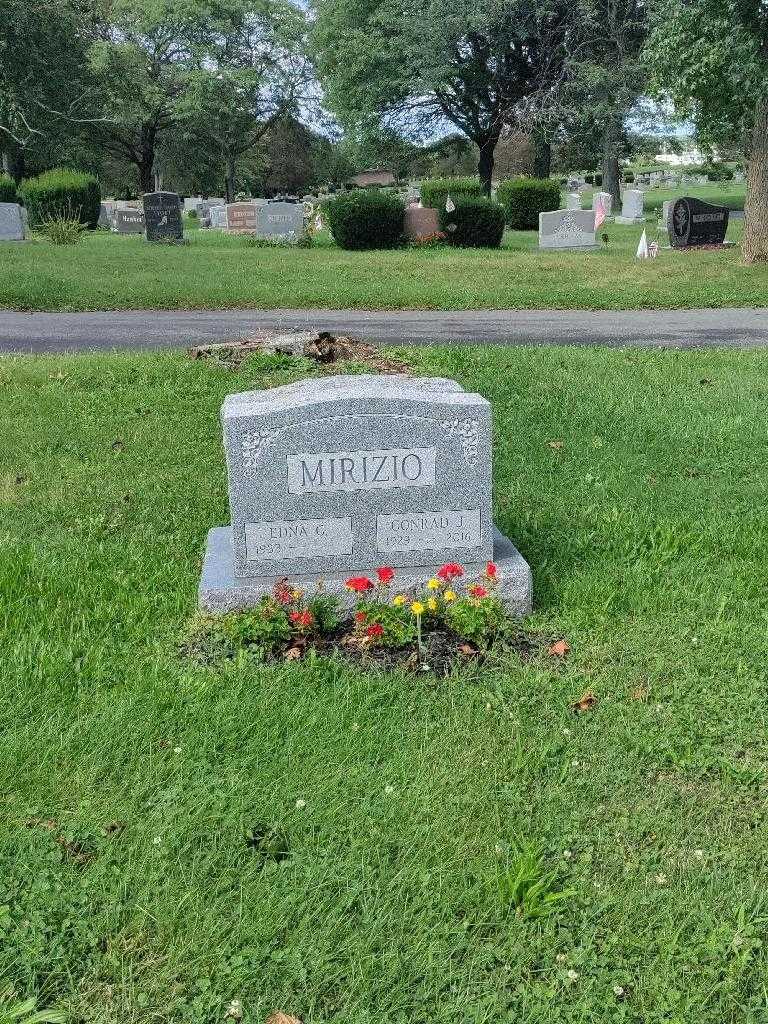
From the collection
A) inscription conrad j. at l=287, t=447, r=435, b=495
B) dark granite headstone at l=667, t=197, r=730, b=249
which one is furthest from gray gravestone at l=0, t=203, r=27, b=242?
inscription conrad j. at l=287, t=447, r=435, b=495

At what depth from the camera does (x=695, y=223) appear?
24188mm

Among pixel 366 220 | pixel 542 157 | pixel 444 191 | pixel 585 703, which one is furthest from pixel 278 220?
pixel 585 703

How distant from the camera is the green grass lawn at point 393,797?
231 centimetres

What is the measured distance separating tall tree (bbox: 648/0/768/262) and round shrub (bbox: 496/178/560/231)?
449 inches

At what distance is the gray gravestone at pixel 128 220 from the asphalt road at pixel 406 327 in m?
25.3

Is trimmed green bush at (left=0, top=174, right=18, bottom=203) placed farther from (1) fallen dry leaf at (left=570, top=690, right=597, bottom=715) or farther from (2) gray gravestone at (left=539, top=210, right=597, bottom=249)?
(1) fallen dry leaf at (left=570, top=690, right=597, bottom=715)

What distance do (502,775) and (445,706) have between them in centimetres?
44

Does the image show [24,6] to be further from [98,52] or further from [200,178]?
[200,178]

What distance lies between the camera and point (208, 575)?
3.98 metres

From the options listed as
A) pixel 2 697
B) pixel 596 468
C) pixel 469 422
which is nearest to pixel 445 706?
pixel 469 422

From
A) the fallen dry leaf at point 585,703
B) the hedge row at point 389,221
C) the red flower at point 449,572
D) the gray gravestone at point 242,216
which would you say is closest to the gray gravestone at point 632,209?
the gray gravestone at point 242,216

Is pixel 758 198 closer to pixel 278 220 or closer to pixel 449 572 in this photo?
pixel 278 220

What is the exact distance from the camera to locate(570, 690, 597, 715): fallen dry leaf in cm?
341

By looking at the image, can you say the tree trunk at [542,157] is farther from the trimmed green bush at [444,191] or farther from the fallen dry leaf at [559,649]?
the fallen dry leaf at [559,649]
